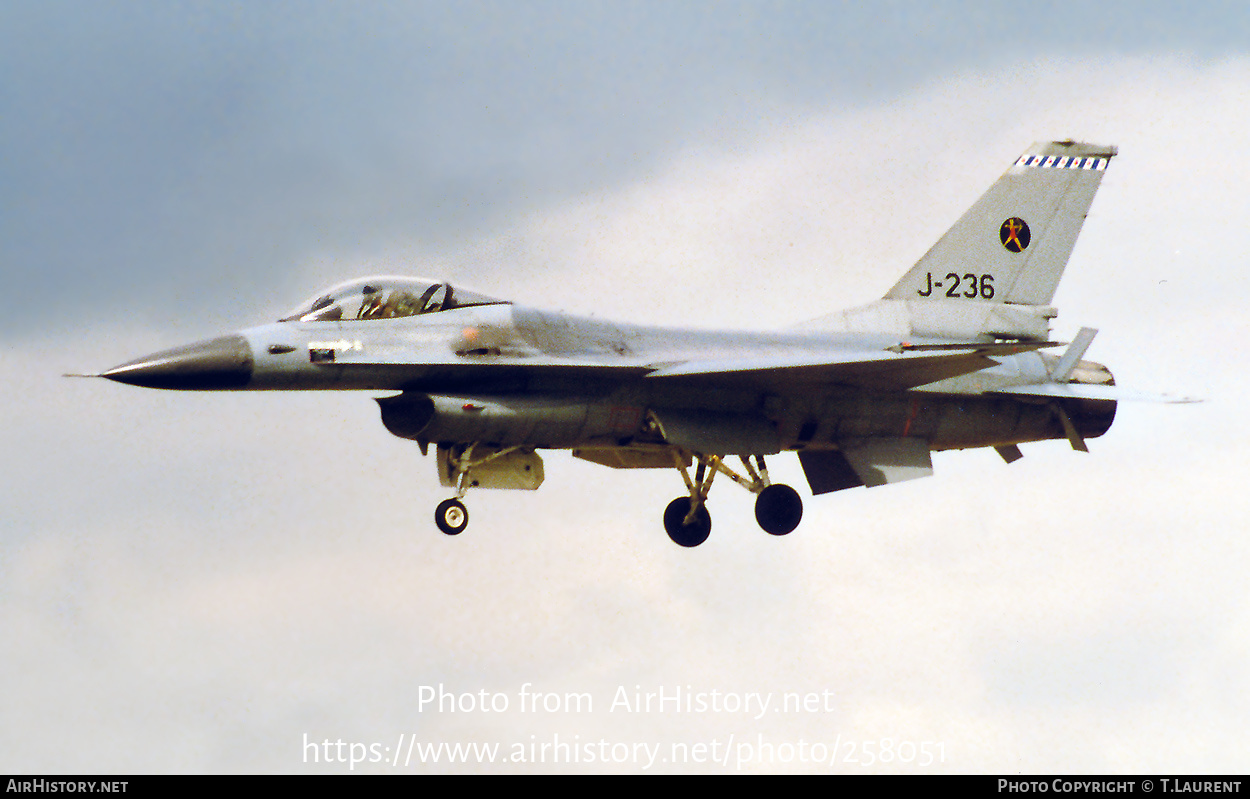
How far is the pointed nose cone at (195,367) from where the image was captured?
18.3 meters

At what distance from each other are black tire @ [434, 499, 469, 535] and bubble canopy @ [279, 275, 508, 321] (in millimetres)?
2432

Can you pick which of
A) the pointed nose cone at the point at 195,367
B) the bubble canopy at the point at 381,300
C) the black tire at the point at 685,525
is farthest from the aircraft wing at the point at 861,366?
the pointed nose cone at the point at 195,367

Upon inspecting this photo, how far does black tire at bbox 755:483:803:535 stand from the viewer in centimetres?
2269

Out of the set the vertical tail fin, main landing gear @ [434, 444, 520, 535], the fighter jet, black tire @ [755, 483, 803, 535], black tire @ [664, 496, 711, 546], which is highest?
the vertical tail fin

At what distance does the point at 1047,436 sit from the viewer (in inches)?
928

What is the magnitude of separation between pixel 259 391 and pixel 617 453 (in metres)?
5.69

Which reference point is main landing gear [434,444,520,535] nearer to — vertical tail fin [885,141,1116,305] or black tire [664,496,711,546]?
black tire [664,496,711,546]

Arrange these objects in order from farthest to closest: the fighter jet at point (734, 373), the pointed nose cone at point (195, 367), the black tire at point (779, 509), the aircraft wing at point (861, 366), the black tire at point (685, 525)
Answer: the black tire at point (685, 525) → the black tire at point (779, 509) → the aircraft wing at point (861, 366) → the fighter jet at point (734, 373) → the pointed nose cone at point (195, 367)

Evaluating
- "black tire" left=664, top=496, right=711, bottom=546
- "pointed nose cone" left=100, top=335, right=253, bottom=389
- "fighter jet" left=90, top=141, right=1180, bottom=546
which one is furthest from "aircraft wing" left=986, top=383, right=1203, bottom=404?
"pointed nose cone" left=100, top=335, right=253, bottom=389

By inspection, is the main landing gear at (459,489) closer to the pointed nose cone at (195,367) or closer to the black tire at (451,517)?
the black tire at (451,517)

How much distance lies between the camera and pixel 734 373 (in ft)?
66.9

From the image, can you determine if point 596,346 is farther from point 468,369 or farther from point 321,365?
point 321,365

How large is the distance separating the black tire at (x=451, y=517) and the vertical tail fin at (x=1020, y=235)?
8.07 m

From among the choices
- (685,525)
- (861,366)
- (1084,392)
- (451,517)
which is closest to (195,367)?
(451,517)
